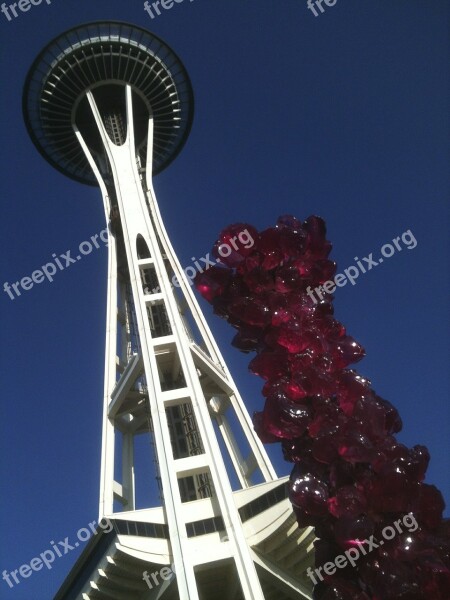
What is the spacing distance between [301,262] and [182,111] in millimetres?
41760

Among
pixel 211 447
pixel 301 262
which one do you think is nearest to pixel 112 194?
pixel 211 447

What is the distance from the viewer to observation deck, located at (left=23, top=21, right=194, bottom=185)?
3834cm

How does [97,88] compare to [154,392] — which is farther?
[97,88]

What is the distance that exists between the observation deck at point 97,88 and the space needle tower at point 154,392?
85mm

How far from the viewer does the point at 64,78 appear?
1527 inches

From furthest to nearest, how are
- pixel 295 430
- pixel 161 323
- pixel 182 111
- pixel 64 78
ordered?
pixel 182 111, pixel 64 78, pixel 161 323, pixel 295 430

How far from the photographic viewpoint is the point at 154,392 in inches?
877

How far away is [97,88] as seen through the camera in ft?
129

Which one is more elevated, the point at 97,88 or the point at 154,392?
the point at 97,88

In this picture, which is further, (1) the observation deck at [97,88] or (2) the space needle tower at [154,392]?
(1) the observation deck at [97,88]

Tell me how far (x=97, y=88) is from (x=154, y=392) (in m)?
26.6

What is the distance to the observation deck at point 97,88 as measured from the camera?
3834cm

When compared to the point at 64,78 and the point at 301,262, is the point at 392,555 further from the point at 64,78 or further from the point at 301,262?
the point at 64,78

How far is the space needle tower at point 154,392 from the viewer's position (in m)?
19.6
